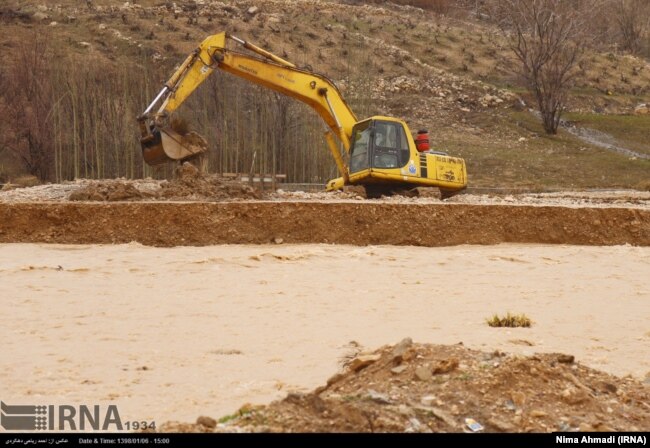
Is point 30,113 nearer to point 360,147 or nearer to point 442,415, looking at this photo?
point 360,147

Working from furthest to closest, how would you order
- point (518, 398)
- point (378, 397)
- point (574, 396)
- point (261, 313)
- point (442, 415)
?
point (261, 313) < point (574, 396) < point (518, 398) < point (378, 397) < point (442, 415)

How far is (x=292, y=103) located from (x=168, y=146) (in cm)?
1044

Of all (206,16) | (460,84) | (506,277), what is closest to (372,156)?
(506,277)

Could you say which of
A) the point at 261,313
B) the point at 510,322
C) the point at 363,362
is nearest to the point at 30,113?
the point at 261,313

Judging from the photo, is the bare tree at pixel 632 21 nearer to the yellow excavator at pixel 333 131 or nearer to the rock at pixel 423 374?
the yellow excavator at pixel 333 131

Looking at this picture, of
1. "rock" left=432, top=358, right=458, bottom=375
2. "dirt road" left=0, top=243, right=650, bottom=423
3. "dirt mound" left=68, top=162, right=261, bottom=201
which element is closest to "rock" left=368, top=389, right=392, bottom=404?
"rock" left=432, top=358, right=458, bottom=375

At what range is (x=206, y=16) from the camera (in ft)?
143

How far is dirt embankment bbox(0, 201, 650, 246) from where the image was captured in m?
13.8

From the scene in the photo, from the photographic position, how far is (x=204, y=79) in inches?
731

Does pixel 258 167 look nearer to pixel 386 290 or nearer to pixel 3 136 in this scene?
pixel 3 136

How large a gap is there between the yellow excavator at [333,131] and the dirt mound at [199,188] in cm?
47

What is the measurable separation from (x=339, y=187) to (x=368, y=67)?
12973 mm

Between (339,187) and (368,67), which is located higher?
(368,67)

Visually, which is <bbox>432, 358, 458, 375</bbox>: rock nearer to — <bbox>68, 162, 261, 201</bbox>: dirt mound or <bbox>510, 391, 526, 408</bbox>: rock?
<bbox>510, 391, 526, 408</bbox>: rock
